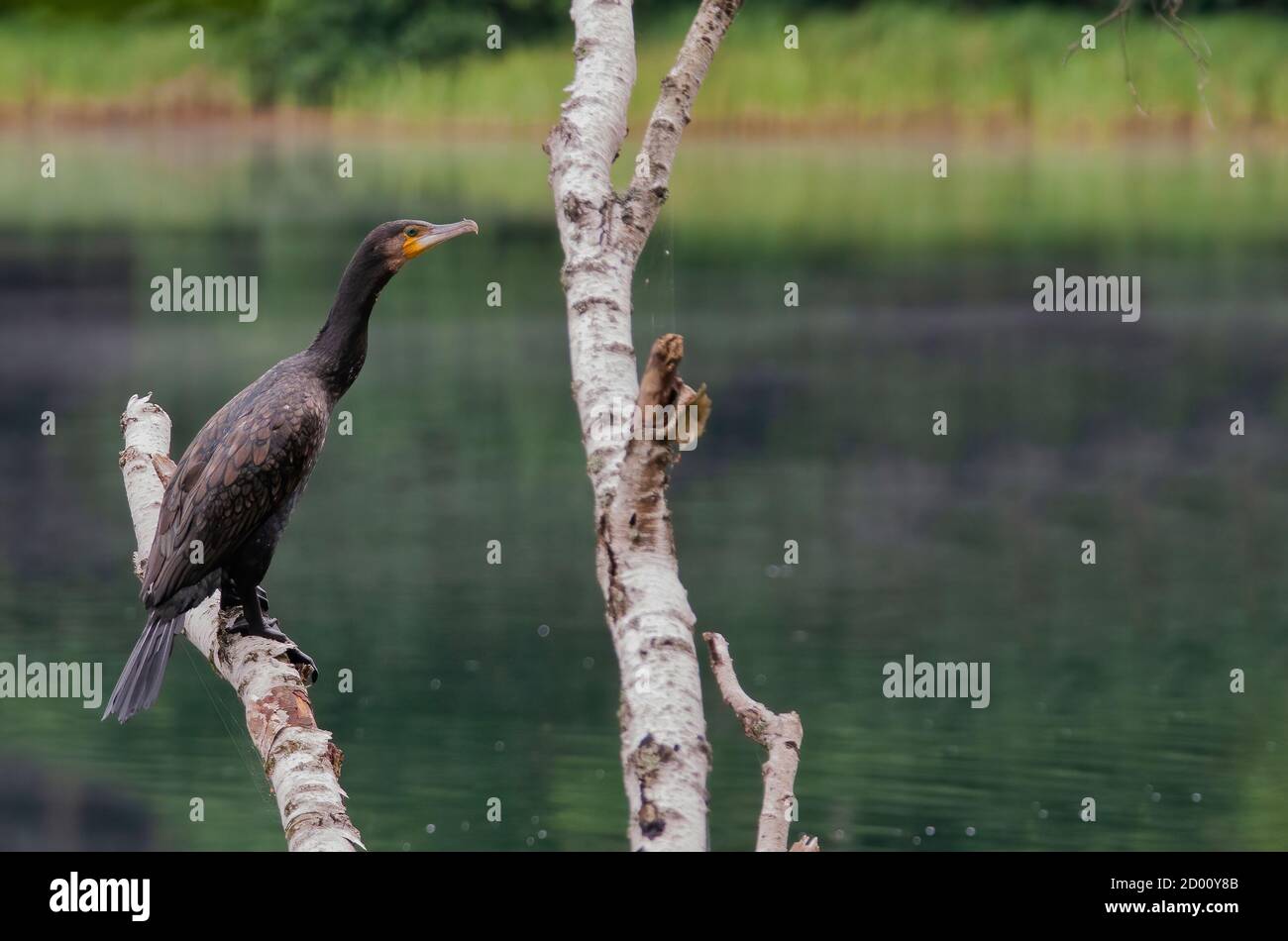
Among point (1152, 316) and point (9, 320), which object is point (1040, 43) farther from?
point (9, 320)

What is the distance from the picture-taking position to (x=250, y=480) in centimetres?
504

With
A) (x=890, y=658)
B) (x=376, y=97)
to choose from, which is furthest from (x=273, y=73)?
(x=890, y=658)

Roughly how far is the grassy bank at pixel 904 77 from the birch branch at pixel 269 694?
26261 millimetres

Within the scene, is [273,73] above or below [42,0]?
below

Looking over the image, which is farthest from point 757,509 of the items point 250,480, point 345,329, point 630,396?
point 630,396

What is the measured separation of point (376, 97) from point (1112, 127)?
15.1 m

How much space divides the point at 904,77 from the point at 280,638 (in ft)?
103

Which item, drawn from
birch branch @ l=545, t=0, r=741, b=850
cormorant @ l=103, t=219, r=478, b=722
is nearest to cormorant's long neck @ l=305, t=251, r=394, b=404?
cormorant @ l=103, t=219, r=478, b=722

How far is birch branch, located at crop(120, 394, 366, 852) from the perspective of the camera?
153 inches

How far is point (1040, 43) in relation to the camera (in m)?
33.9

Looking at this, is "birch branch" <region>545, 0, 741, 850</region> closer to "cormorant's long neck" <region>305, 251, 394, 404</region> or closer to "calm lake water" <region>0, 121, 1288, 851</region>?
"calm lake water" <region>0, 121, 1288, 851</region>

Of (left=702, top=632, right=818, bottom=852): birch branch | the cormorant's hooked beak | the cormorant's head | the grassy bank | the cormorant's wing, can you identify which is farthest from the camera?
the grassy bank

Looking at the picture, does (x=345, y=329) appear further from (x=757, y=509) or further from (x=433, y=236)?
(x=757, y=509)

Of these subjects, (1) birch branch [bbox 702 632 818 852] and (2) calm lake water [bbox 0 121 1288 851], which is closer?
(1) birch branch [bbox 702 632 818 852]
